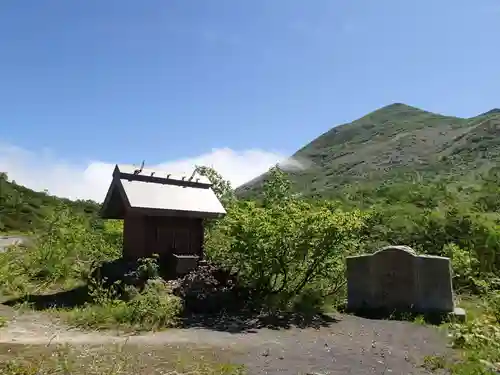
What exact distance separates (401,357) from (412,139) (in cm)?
3965

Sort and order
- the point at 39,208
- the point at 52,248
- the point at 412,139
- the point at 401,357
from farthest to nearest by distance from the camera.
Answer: the point at 412,139
the point at 39,208
the point at 52,248
the point at 401,357

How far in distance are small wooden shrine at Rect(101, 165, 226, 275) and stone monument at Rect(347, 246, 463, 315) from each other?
3.73 metres

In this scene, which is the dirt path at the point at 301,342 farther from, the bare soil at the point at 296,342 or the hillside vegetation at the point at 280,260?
the hillside vegetation at the point at 280,260

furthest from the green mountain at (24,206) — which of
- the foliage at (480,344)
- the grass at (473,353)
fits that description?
the grass at (473,353)

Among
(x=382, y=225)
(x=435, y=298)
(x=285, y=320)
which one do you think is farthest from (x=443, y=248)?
(x=285, y=320)

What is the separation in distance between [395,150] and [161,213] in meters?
34.2

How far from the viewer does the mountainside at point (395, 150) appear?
3236 centimetres

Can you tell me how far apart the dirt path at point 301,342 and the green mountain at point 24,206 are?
67.5 ft

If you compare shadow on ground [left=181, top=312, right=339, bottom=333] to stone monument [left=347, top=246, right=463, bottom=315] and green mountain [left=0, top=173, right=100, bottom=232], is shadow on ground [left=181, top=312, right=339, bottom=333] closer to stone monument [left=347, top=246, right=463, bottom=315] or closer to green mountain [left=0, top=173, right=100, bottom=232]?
stone monument [left=347, top=246, right=463, bottom=315]

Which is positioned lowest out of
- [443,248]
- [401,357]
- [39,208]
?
[401,357]

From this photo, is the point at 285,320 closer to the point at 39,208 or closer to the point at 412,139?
the point at 39,208

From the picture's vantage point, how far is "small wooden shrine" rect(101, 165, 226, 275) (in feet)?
37.9

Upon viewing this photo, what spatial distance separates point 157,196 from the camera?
39.1ft

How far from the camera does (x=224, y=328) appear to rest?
28.7 feet
